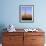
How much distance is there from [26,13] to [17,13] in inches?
11.9

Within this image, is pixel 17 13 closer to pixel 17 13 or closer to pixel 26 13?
pixel 17 13

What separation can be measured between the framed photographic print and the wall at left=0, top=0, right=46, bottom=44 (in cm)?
10

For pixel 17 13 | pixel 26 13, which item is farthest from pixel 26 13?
pixel 17 13

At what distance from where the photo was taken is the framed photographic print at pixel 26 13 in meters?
4.22

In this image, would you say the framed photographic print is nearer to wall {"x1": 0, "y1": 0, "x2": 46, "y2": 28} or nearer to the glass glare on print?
the glass glare on print

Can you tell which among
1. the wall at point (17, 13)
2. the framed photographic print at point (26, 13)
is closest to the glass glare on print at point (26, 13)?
the framed photographic print at point (26, 13)

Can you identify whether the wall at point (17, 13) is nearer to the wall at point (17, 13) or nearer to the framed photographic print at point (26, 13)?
the wall at point (17, 13)

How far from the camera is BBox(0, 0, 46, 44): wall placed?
166 inches

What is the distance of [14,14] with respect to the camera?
4.25 metres

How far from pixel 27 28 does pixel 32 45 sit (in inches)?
28.4

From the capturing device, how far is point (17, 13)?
4.25m

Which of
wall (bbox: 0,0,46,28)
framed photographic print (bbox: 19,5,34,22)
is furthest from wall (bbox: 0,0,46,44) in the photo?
framed photographic print (bbox: 19,5,34,22)

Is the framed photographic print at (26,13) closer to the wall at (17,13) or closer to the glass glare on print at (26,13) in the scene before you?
the glass glare on print at (26,13)

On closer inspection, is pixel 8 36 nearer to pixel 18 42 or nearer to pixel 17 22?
pixel 18 42
